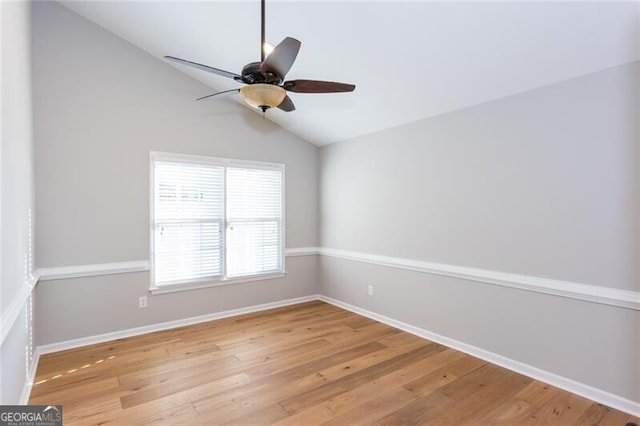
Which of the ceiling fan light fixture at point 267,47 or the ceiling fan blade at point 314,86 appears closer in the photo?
the ceiling fan light fixture at point 267,47

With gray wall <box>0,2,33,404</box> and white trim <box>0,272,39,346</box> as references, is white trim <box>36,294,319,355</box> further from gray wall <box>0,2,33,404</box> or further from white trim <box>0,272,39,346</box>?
white trim <box>0,272,39,346</box>

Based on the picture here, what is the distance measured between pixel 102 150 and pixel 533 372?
470 centimetres

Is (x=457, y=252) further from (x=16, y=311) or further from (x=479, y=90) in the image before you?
Result: (x=16, y=311)

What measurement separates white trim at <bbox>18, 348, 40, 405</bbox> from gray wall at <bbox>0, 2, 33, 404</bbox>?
0.29 feet

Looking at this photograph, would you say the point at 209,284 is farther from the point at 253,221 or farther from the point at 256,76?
the point at 256,76

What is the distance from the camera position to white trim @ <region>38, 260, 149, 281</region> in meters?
3.20

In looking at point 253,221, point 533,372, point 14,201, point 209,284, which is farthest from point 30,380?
point 533,372

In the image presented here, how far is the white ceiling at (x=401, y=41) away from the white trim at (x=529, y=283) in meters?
1.63

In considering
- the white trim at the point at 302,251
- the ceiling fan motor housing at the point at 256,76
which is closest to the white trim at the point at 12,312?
the ceiling fan motor housing at the point at 256,76

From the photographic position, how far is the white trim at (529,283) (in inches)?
90.8

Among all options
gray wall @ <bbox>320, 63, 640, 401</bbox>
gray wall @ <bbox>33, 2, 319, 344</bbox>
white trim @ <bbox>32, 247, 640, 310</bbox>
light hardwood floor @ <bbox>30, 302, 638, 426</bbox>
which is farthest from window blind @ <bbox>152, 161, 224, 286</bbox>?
gray wall @ <bbox>320, 63, 640, 401</bbox>

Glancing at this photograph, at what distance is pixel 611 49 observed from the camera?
7.25 feet

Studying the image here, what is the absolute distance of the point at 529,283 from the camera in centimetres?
276

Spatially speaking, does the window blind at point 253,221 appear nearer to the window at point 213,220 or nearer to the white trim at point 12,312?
the window at point 213,220
